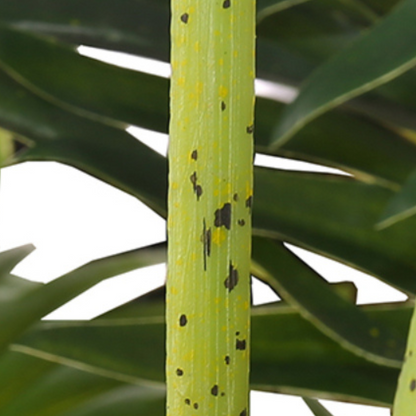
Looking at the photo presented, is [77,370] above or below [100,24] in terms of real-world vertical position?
below

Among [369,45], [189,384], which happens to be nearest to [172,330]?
[189,384]

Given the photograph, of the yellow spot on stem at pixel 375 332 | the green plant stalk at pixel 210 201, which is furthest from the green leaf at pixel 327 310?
the green plant stalk at pixel 210 201

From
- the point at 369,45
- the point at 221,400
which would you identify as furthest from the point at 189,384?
the point at 369,45

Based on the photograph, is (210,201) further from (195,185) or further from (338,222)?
(338,222)

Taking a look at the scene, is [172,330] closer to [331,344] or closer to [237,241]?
[237,241]

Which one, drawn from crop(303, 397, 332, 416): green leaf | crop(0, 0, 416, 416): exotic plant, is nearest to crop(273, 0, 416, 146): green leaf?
crop(0, 0, 416, 416): exotic plant

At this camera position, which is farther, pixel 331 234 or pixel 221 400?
pixel 331 234

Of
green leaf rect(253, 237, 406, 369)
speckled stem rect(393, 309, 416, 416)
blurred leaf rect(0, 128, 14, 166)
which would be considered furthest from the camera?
blurred leaf rect(0, 128, 14, 166)

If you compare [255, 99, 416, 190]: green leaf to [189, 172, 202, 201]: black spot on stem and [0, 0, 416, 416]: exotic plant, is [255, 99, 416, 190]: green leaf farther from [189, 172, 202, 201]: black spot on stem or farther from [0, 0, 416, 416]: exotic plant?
[189, 172, 202, 201]: black spot on stem
